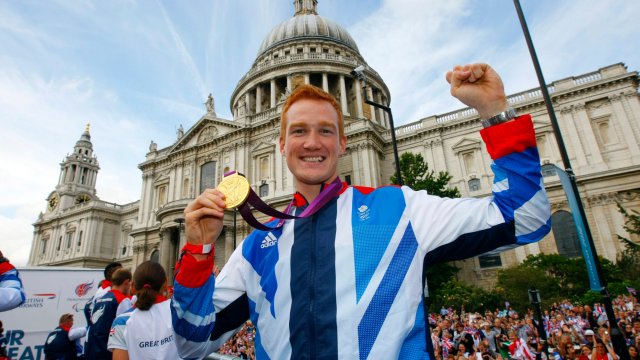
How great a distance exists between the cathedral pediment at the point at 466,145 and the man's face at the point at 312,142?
3062 cm

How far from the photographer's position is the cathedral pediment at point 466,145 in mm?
29639

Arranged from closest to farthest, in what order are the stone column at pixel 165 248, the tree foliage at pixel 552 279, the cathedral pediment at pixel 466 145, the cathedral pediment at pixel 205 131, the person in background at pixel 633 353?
the person in background at pixel 633 353, the tree foliage at pixel 552 279, the stone column at pixel 165 248, the cathedral pediment at pixel 466 145, the cathedral pediment at pixel 205 131

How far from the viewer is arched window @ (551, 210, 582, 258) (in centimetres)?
2435

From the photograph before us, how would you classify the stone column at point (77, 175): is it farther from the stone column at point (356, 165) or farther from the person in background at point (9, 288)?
the person in background at point (9, 288)

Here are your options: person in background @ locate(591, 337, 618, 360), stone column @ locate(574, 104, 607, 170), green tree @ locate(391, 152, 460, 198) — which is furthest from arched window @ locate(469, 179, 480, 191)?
person in background @ locate(591, 337, 618, 360)

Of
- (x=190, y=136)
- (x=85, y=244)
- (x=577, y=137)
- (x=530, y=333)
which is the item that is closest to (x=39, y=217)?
(x=85, y=244)

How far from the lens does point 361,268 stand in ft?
5.29

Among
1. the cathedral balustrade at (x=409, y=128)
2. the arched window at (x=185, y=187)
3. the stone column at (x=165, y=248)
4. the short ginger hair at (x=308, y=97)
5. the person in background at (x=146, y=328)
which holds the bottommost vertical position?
the person in background at (x=146, y=328)

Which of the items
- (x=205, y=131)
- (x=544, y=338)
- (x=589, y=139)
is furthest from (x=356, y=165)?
(x=544, y=338)

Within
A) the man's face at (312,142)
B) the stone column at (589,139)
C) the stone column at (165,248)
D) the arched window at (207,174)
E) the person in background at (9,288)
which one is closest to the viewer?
the man's face at (312,142)

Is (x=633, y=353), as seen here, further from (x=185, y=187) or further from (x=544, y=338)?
(x=185, y=187)

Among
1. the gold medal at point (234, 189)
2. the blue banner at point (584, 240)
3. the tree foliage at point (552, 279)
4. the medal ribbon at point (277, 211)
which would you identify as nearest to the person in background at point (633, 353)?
the blue banner at point (584, 240)

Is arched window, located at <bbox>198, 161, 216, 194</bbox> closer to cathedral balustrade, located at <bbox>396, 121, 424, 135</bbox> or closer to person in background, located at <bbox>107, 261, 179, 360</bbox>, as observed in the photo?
cathedral balustrade, located at <bbox>396, 121, 424, 135</bbox>

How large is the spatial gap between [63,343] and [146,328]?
3.98 meters
